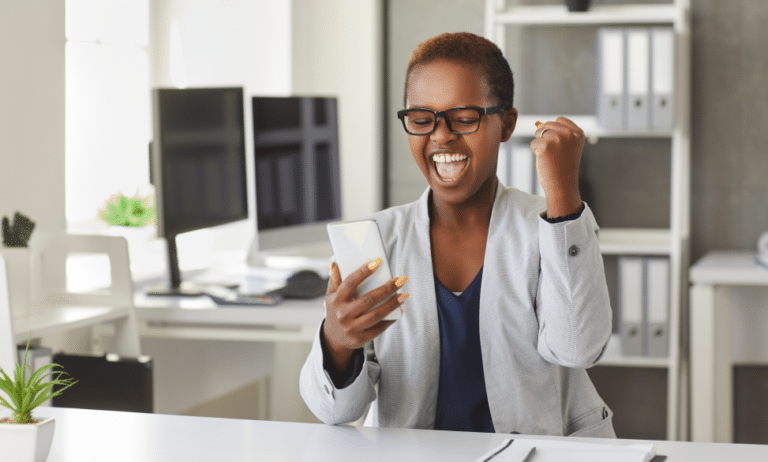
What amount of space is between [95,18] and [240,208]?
30.3 inches

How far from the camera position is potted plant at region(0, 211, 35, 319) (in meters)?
1.69

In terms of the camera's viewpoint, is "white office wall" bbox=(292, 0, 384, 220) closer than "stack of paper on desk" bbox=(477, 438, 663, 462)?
No

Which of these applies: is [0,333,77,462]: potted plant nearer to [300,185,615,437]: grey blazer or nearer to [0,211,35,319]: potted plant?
[300,185,615,437]: grey blazer

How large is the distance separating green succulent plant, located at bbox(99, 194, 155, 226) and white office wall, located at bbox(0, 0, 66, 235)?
0.27 m

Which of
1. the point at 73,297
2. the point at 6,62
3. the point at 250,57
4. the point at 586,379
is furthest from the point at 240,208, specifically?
the point at 586,379

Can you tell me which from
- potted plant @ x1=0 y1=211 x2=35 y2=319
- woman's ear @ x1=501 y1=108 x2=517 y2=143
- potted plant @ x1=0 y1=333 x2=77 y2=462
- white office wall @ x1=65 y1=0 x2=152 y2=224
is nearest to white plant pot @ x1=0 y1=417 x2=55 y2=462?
potted plant @ x1=0 y1=333 x2=77 y2=462

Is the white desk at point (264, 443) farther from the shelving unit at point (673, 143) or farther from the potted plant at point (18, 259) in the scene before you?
the shelving unit at point (673, 143)

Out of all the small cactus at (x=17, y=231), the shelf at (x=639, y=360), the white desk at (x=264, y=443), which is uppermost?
the small cactus at (x=17, y=231)

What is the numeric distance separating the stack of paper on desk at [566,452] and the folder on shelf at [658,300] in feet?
5.91

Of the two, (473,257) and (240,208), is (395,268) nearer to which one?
(473,257)

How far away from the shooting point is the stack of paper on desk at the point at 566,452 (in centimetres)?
92

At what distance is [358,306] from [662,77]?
198cm

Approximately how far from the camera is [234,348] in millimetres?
2922

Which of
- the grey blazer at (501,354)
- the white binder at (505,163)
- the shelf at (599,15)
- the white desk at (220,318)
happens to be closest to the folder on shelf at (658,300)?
the white binder at (505,163)
